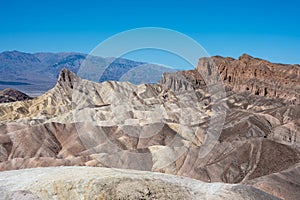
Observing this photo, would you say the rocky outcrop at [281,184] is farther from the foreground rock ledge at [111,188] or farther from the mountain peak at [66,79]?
the mountain peak at [66,79]

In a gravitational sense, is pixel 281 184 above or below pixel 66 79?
above

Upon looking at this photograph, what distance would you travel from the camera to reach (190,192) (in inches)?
953

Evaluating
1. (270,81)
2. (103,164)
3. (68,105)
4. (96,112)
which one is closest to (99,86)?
(68,105)

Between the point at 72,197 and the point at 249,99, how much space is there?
136 metres

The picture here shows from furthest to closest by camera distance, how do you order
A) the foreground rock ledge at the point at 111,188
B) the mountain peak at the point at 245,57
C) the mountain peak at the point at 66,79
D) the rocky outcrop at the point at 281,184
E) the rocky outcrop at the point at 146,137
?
1. the mountain peak at the point at 245,57
2. the mountain peak at the point at 66,79
3. the rocky outcrop at the point at 146,137
4. the rocky outcrop at the point at 281,184
5. the foreground rock ledge at the point at 111,188

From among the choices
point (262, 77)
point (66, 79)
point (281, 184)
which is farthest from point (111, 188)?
point (262, 77)

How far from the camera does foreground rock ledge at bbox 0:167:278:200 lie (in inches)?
924

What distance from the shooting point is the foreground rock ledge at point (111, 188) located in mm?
23469

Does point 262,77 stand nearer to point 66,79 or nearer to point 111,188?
point 66,79

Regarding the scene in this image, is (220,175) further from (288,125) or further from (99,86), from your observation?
(99,86)

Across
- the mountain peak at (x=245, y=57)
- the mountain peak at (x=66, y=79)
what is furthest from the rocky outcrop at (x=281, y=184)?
the mountain peak at (x=245, y=57)

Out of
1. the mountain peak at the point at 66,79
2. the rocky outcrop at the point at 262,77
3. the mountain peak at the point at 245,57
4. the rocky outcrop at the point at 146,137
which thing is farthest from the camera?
the mountain peak at the point at 245,57

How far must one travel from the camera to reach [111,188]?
23578 millimetres

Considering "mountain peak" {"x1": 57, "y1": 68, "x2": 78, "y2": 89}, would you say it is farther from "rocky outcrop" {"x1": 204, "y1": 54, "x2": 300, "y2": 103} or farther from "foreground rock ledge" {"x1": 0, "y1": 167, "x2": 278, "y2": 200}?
"foreground rock ledge" {"x1": 0, "y1": 167, "x2": 278, "y2": 200}
